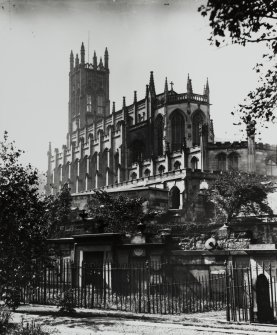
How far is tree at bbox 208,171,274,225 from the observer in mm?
37000

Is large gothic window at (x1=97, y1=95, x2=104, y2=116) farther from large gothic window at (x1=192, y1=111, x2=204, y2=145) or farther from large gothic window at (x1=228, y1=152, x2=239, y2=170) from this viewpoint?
large gothic window at (x1=228, y1=152, x2=239, y2=170)

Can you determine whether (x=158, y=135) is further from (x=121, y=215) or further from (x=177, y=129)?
(x=121, y=215)

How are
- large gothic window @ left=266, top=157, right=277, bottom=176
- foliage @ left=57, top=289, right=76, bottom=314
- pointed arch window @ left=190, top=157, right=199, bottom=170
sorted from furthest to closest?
pointed arch window @ left=190, top=157, right=199, bottom=170 < large gothic window @ left=266, top=157, right=277, bottom=176 < foliage @ left=57, top=289, right=76, bottom=314

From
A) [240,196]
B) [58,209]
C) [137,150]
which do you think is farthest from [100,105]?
[240,196]

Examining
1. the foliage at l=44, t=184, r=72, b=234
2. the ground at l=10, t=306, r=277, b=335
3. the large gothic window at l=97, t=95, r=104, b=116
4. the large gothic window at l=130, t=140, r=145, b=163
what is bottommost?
the ground at l=10, t=306, r=277, b=335

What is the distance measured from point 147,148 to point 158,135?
2466 millimetres

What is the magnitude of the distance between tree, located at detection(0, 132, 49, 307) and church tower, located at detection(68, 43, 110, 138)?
262ft

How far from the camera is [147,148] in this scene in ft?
216

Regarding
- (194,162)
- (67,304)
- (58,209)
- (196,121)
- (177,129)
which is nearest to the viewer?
(67,304)

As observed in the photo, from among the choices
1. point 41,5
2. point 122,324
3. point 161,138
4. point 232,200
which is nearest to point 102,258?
point 122,324

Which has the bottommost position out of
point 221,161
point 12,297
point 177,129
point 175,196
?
point 12,297

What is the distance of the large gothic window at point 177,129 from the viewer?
6309 centimetres

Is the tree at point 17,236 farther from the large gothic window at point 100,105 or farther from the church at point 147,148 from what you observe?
the large gothic window at point 100,105

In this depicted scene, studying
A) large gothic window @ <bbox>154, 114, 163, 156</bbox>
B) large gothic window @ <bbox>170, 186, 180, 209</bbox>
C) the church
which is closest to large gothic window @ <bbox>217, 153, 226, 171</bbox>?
the church
